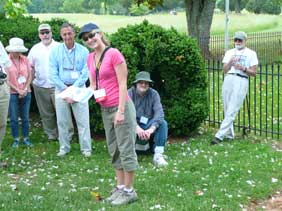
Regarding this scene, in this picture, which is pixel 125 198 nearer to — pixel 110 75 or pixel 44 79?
pixel 110 75

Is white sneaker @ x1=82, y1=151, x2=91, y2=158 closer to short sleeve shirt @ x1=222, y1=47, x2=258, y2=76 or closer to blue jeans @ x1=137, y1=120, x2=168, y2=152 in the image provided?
blue jeans @ x1=137, y1=120, x2=168, y2=152

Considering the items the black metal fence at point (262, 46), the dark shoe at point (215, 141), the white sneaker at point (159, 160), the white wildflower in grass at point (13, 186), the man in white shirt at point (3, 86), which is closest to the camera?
the white wildflower in grass at point (13, 186)

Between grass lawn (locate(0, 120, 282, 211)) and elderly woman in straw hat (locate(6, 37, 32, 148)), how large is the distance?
1.54 feet

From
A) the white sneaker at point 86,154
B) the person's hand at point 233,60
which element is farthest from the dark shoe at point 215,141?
the white sneaker at point 86,154

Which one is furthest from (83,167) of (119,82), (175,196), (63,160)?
(119,82)

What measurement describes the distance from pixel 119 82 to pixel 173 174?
1945 millimetres

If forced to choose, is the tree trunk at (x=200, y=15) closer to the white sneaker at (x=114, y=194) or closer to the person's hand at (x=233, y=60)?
the person's hand at (x=233, y=60)

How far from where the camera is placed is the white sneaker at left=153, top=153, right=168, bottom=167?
7.75 m

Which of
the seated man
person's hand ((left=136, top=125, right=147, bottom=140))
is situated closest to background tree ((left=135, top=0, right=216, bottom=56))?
the seated man

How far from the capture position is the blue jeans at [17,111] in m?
9.03

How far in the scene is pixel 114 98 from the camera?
580cm

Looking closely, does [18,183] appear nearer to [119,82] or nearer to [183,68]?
[119,82]

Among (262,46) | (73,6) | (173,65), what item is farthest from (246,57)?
(73,6)

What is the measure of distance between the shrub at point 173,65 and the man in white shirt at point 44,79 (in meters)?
1.17
